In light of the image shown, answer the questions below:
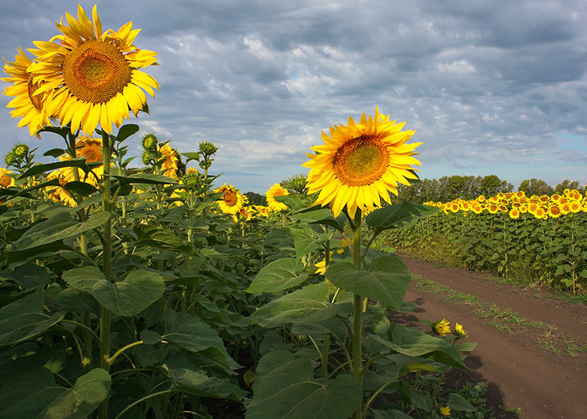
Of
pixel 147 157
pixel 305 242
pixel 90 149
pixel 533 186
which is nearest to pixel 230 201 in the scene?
pixel 147 157

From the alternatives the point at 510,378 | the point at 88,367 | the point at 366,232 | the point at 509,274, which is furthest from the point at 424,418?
the point at 366,232

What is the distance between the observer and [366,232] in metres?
14.5

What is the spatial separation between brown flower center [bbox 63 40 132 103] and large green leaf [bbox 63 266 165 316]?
69cm

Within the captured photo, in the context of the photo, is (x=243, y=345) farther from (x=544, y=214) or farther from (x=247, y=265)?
(x=544, y=214)

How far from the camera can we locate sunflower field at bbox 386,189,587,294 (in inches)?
271

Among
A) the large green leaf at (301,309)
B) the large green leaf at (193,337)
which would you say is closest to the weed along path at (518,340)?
the large green leaf at (301,309)

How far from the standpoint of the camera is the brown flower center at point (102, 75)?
163 centimetres

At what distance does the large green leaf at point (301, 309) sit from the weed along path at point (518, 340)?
221 cm

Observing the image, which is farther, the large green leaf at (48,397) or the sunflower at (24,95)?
the sunflower at (24,95)

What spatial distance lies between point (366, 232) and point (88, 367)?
13.3 metres

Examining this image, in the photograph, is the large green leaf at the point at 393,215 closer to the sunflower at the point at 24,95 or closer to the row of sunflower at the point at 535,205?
the sunflower at the point at 24,95

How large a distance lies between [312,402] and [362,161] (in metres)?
0.94

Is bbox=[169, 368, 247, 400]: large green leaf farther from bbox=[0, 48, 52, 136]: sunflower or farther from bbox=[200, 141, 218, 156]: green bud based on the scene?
bbox=[200, 141, 218, 156]: green bud

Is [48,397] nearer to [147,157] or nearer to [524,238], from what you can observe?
[147,157]
